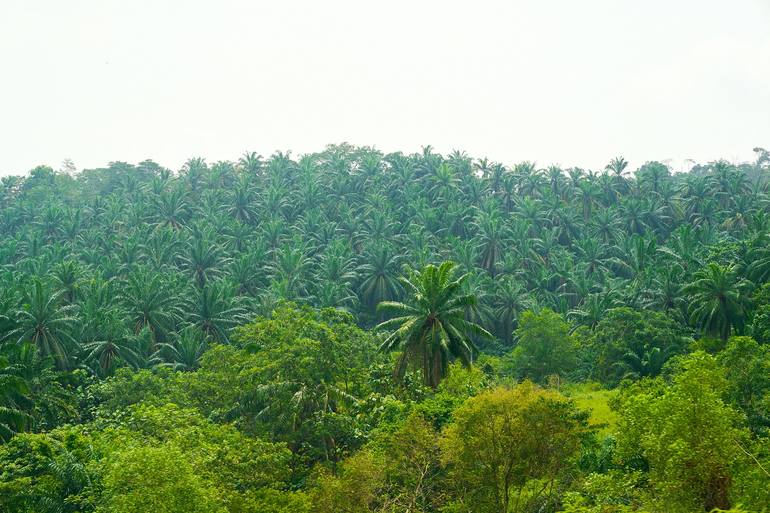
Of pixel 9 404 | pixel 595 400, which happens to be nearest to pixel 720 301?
pixel 595 400

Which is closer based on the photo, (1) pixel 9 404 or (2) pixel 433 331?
(1) pixel 9 404

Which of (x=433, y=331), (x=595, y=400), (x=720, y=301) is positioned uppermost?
(x=433, y=331)

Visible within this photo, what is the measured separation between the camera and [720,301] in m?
50.7

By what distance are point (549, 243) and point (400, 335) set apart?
5371cm

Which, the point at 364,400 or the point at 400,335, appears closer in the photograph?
the point at 364,400

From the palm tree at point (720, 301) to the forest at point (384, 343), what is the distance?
20 centimetres

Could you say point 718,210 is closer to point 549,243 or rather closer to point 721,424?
point 549,243

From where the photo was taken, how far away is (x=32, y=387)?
42.3 meters

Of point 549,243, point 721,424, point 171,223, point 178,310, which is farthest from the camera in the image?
point 171,223

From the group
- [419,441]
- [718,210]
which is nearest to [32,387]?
[419,441]

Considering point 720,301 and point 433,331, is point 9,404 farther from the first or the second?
point 720,301

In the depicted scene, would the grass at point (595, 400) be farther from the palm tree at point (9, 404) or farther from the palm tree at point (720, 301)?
the palm tree at point (9, 404)

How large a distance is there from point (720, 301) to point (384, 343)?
2647 centimetres

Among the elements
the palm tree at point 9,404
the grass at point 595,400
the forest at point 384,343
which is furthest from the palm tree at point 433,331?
the palm tree at point 9,404
